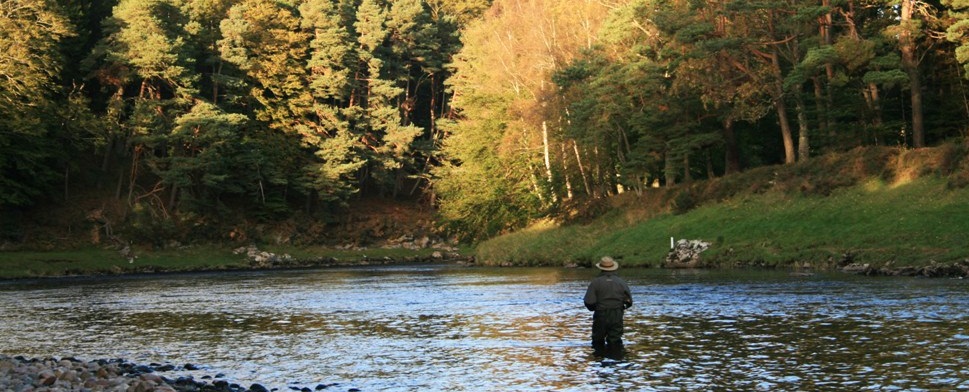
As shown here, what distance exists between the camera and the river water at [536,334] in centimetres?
1563

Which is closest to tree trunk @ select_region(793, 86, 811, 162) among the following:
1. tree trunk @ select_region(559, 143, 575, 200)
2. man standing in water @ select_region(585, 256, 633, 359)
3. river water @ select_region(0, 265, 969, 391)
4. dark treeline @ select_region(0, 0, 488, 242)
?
river water @ select_region(0, 265, 969, 391)

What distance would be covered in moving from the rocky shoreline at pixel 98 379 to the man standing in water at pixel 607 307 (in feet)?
18.0

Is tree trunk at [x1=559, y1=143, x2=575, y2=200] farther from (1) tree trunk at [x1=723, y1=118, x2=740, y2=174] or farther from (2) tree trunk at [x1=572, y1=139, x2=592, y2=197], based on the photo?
(1) tree trunk at [x1=723, y1=118, x2=740, y2=174]

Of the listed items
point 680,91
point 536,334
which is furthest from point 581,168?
point 536,334

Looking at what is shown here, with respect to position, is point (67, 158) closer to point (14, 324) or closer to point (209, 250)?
point (209, 250)

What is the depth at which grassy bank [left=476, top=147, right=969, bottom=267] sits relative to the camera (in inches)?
1469

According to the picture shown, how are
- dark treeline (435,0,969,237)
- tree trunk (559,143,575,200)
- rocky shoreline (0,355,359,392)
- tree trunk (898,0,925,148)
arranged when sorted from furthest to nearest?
tree trunk (559,143,575,200), dark treeline (435,0,969,237), tree trunk (898,0,925,148), rocky shoreline (0,355,359,392)

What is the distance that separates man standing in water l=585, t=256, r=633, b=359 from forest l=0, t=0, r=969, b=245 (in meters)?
30.4

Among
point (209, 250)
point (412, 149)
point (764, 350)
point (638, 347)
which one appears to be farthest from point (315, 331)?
point (412, 149)

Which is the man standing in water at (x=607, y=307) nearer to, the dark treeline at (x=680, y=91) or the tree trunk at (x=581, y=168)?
the dark treeline at (x=680, y=91)

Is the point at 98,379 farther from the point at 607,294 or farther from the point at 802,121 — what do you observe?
the point at 802,121

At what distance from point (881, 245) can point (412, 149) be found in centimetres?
5992

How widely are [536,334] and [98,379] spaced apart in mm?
9862

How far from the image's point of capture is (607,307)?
18609 mm
